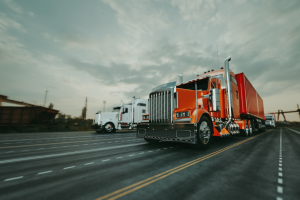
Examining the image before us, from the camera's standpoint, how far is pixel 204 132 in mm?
5406

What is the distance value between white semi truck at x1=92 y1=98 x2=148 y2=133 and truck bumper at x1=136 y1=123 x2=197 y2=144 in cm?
932

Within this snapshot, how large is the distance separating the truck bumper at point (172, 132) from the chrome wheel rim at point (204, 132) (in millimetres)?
620

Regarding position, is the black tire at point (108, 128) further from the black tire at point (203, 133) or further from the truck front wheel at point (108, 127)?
the black tire at point (203, 133)

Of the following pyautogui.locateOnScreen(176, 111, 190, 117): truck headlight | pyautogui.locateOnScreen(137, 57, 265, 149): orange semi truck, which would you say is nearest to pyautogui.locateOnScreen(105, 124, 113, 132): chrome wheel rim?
pyautogui.locateOnScreen(137, 57, 265, 149): orange semi truck

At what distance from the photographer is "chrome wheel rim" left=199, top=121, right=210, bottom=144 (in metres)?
→ 5.29

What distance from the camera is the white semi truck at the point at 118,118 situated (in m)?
14.9

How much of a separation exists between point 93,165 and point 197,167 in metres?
2.49

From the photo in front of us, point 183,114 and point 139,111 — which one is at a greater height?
point 139,111

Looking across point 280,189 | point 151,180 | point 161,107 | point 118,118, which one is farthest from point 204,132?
point 118,118

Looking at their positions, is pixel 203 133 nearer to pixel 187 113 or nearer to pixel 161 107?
pixel 187 113

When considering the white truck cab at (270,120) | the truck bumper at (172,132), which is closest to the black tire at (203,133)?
the truck bumper at (172,132)

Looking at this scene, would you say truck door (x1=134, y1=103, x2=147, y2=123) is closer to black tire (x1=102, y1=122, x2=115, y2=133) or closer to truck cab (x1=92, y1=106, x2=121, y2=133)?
truck cab (x1=92, y1=106, x2=121, y2=133)

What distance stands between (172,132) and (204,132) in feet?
4.18

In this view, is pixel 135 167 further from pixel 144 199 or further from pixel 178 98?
pixel 178 98
